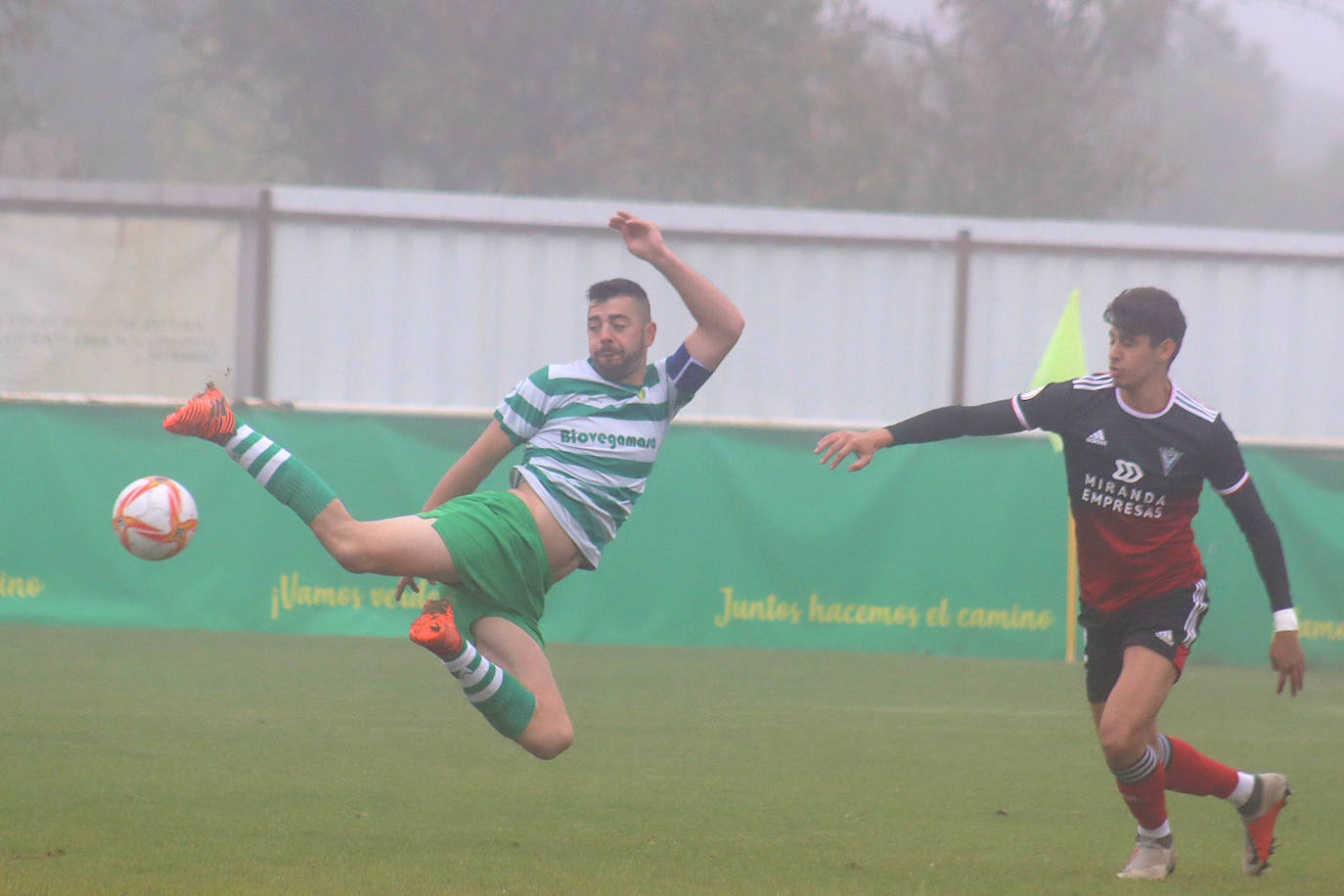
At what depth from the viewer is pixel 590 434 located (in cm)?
554

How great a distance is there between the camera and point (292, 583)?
38.7ft

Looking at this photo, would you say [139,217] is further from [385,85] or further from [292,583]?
[385,85]

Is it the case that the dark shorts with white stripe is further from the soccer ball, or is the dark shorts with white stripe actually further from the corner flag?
the corner flag

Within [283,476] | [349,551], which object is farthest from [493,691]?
[283,476]

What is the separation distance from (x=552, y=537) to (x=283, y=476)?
935 mm

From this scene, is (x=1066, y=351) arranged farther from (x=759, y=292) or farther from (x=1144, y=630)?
(x=1144, y=630)

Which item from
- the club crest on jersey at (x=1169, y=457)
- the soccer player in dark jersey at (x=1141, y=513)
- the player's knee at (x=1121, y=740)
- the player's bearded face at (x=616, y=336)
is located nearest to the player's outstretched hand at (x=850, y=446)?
the soccer player in dark jersey at (x=1141, y=513)

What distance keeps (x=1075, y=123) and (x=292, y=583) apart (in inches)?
927

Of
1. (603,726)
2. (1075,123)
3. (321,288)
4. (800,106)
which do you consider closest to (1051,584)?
(603,726)

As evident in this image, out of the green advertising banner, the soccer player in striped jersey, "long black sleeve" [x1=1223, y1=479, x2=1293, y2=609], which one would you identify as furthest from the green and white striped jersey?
the green advertising banner

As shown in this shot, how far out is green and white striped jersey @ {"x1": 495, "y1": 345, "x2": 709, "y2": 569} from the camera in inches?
216

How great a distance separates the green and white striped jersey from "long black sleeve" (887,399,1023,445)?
76 centimetres

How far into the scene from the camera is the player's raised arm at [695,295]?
556 cm

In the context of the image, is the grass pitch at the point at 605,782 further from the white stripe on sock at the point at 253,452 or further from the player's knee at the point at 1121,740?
the white stripe on sock at the point at 253,452
